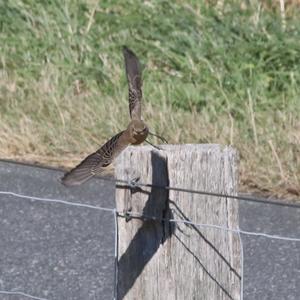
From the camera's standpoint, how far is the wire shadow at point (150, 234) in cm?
312

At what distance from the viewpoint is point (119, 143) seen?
127 inches

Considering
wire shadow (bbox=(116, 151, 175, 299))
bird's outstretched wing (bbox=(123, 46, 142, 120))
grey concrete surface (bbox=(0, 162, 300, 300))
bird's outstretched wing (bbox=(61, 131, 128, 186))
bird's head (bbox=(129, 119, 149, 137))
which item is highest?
bird's outstretched wing (bbox=(123, 46, 142, 120))

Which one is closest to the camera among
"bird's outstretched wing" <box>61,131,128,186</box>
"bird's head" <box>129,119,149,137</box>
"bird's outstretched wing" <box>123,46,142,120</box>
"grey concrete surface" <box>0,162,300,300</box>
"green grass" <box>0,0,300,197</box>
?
"bird's outstretched wing" <box>61,131,128,186</box>

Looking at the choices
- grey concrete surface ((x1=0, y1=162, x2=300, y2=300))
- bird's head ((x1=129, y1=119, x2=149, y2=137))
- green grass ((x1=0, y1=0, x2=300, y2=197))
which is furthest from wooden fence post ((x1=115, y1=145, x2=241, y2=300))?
green grass ((x1=0, y1=0, x2=300, y2=197))

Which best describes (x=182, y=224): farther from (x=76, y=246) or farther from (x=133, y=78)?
(x=76, y=246)

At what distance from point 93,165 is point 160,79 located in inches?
182

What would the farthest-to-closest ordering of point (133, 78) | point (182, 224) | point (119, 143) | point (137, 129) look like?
point (133, 78) < point (137, 129) < point (119, 143) < point (182, 224)

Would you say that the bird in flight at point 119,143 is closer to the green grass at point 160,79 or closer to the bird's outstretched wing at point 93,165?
the bird's outstretched wing at point 93,165

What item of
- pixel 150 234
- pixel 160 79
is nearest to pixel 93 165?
pixel 150 234

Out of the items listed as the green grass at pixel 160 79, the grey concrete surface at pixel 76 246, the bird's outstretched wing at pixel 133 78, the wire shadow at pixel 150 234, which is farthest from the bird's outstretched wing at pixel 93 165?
the green grass at pixel 160 79

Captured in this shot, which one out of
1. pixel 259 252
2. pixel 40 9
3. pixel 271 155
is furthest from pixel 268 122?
pixel 40 9

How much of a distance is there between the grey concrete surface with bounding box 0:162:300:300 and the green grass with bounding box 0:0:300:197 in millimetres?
189

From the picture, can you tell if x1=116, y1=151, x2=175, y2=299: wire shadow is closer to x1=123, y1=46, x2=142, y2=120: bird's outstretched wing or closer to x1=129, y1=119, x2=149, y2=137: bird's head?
x1=129, y1=119, x2=149, y2=137: bird's head

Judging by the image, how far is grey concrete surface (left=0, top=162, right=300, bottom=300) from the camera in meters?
5.57
